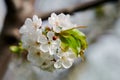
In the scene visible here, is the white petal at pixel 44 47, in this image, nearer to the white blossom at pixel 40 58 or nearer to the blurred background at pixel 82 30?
the white blossom at pixel 40 58

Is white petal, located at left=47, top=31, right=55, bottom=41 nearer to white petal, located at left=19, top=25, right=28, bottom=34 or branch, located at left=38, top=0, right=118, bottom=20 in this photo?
white petal, located at left=19, top=25, right=28, bottom=34

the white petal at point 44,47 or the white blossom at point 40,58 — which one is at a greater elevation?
the white petal at point 44,47

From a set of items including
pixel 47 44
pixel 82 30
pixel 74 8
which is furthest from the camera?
pixel 82 30

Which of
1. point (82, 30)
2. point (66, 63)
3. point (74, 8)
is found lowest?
point (66, 63)

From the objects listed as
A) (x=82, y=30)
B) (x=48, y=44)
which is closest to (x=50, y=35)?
(x=48, y=44)

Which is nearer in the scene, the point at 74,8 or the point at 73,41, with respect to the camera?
the point at 73,41

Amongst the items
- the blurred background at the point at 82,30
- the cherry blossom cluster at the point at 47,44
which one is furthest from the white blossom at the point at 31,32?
the blurred background at the point at 82,30

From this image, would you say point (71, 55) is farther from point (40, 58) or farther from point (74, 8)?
point (74, 8)
